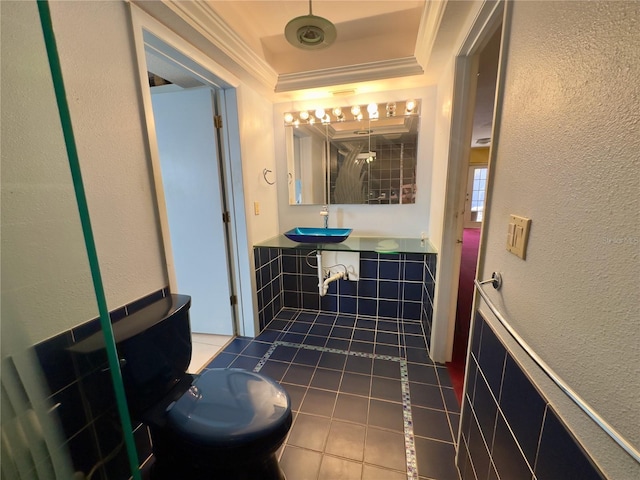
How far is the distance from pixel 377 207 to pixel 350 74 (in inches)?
43.3

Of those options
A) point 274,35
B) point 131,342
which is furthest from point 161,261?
point 274,35

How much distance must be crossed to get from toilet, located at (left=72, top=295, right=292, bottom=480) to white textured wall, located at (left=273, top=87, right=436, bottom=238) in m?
1.60

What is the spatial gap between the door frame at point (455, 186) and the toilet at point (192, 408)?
125 centimetres

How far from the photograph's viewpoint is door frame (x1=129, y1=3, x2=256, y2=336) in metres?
1.21

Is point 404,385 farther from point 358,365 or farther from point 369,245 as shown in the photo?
point 369,245

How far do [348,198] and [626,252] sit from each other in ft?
6.95

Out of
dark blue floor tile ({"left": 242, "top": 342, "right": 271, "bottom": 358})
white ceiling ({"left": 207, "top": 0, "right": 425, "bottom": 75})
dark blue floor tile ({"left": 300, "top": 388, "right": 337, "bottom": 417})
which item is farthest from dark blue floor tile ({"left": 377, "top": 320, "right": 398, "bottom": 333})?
white ceiling ({"left": 207, "top": 0, "right": 425, "bottom": 75})

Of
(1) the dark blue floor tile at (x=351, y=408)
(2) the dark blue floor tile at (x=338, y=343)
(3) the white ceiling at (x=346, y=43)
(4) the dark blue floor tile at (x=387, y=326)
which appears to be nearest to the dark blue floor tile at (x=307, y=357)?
(2) the dark blue floor tile at (x=338, y=343)

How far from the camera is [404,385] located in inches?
67.2

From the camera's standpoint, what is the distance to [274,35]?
1967mm

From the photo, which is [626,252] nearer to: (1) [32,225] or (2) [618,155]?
(2) [618,155]

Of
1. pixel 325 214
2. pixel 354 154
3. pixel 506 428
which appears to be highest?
pixel 354 154

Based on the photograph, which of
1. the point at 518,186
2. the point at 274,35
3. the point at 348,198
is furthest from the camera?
the point at 348,198

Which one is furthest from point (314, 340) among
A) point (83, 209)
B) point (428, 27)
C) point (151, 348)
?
point (428, 27)
